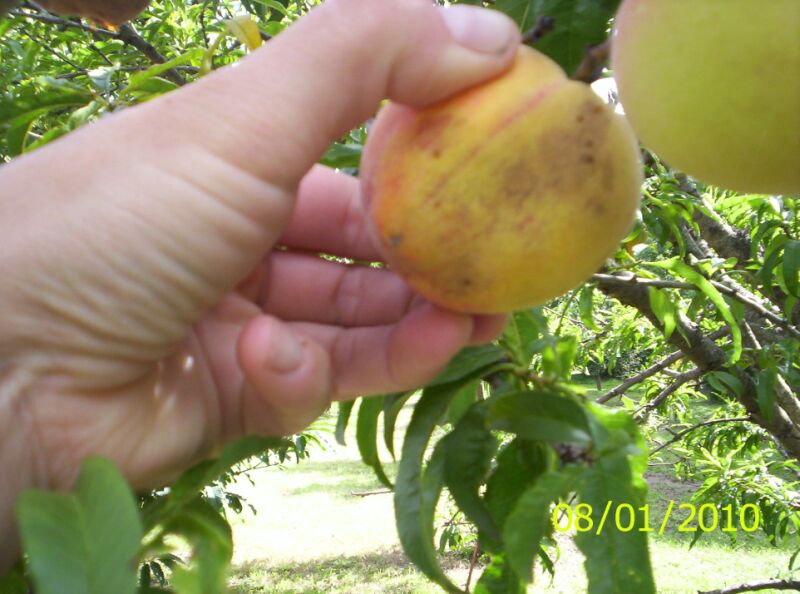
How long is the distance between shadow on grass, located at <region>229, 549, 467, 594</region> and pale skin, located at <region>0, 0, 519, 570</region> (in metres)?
4.70

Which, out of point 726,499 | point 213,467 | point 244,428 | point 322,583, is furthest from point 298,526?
point 213,467

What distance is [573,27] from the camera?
87 centimetres

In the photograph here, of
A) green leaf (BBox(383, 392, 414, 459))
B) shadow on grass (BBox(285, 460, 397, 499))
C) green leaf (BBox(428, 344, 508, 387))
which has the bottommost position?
shadow on grass (BBox(285, 460, 397, 499))

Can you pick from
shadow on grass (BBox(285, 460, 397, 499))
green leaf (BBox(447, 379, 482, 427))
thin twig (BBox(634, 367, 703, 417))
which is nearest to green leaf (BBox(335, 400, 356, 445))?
green leaf (BBox(447, 379, 482, 427))

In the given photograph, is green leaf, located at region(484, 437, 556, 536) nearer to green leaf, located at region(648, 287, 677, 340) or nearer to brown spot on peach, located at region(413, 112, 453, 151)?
brown spot on peach, located at region(413, 112, 453, 151)

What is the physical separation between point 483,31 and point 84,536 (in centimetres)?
63

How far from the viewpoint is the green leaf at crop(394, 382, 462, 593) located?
2.55 ft

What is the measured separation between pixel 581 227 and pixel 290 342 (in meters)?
0.41

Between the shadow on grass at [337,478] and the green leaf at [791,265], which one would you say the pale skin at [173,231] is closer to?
the green leaf at [791,265]

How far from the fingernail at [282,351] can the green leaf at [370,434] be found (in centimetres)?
17

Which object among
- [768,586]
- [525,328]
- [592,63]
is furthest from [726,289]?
[592,63]

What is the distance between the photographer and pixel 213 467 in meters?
0.70

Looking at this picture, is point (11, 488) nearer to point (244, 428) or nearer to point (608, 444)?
point (244, 428)

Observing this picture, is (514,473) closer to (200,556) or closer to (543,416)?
(543,416)
